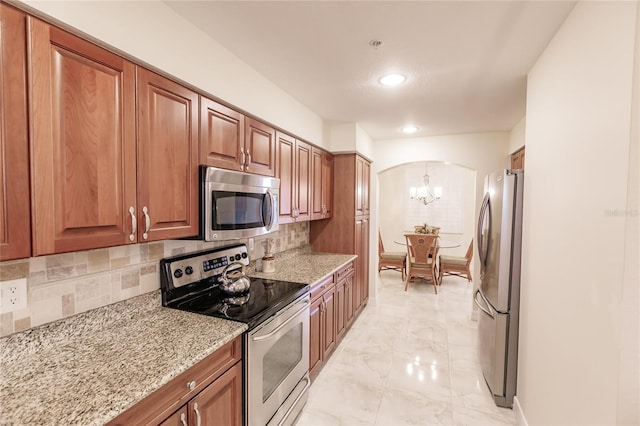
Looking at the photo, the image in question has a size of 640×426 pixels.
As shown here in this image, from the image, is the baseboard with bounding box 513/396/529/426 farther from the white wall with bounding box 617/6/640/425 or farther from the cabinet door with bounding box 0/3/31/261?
the cabinet door with bounding box 0/3/31/261

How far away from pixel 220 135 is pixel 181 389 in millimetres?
1355

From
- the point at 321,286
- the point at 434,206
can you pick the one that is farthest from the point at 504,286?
the point at 434,206

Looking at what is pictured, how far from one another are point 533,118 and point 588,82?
2.43 ft

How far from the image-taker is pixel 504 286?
214cm

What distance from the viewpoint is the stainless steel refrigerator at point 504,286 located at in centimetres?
211

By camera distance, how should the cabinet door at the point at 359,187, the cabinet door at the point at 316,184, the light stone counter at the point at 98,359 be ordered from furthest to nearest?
the cabinet door at the point at 359,187 < the cabinet door at the point at 316,184 < the light stone counter at the point at 98,359

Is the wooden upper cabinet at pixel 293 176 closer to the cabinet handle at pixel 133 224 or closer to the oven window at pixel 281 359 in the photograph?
the oven window at pixel 281 359

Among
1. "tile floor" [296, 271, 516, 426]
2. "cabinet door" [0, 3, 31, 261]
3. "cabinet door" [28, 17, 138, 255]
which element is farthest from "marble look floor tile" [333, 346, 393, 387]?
"cabinet door" [0, 3, 31, 261]

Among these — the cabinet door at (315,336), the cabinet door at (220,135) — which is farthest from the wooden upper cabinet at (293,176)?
the cabinet door at (315,336)

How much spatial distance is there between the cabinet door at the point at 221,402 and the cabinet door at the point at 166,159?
742 mm

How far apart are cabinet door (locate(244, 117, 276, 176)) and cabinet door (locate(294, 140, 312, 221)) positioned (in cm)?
45

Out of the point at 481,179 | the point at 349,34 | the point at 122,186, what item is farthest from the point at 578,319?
the point at 481,179

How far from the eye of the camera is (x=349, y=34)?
66.9 inches

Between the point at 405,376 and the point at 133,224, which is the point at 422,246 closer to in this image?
the point at 405,376
